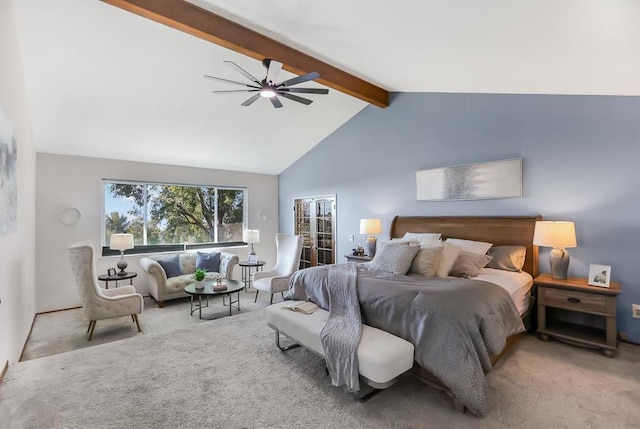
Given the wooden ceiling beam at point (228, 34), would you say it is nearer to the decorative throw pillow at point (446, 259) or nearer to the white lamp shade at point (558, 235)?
the decorative throw pillow at point (446, 259)

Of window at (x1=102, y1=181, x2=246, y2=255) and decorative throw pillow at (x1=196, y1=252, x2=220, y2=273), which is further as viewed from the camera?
decorative throw pillow at (x1=196, y1=252, x2=220, y2=273)

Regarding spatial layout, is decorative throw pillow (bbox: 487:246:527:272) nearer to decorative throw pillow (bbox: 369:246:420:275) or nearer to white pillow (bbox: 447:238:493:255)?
white pillow (bbox: 447:238:493:255)

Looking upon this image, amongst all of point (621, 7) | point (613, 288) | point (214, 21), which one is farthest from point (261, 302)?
point (621, 7)

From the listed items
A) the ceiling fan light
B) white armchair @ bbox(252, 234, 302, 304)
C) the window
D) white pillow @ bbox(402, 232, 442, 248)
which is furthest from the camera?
the window

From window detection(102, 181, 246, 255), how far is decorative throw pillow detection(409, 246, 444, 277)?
15.6ft

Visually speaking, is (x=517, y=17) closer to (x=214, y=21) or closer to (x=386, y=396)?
(x=214, y=21)

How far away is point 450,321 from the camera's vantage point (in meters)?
2.10

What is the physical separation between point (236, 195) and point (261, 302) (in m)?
2.92

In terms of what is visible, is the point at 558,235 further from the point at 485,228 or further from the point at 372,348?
the point at 372,348

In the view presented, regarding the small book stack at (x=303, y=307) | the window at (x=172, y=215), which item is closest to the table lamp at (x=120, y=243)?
the window at (x=172, y=215)

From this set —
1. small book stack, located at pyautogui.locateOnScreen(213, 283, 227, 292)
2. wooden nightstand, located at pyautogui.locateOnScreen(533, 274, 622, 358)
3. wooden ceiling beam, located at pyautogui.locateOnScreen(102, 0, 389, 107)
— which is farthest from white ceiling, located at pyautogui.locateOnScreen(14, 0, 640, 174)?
small book stack, located at pyautogui.locateOnScreen(213, 283, 227, 292)

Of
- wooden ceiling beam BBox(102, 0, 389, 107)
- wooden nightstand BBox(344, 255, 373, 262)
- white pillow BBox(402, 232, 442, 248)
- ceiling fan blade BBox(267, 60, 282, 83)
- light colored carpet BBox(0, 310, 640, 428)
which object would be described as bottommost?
light colored carpet BBox(0, 310, 640, 428)

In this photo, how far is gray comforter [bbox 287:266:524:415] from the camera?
2.01 metres

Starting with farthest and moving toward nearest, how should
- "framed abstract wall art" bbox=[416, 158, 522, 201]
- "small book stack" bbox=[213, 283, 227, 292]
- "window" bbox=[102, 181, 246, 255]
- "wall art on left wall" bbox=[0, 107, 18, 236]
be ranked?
"window" bbox=[102, 181, 246, 255]
"small book stack" bbox=[213, 283, 227, 292]
"framed abstract wall art" bbox=[416, 158, 522, 201]
"wall art on left wall" bbox=[0, 107, 18, 236]
